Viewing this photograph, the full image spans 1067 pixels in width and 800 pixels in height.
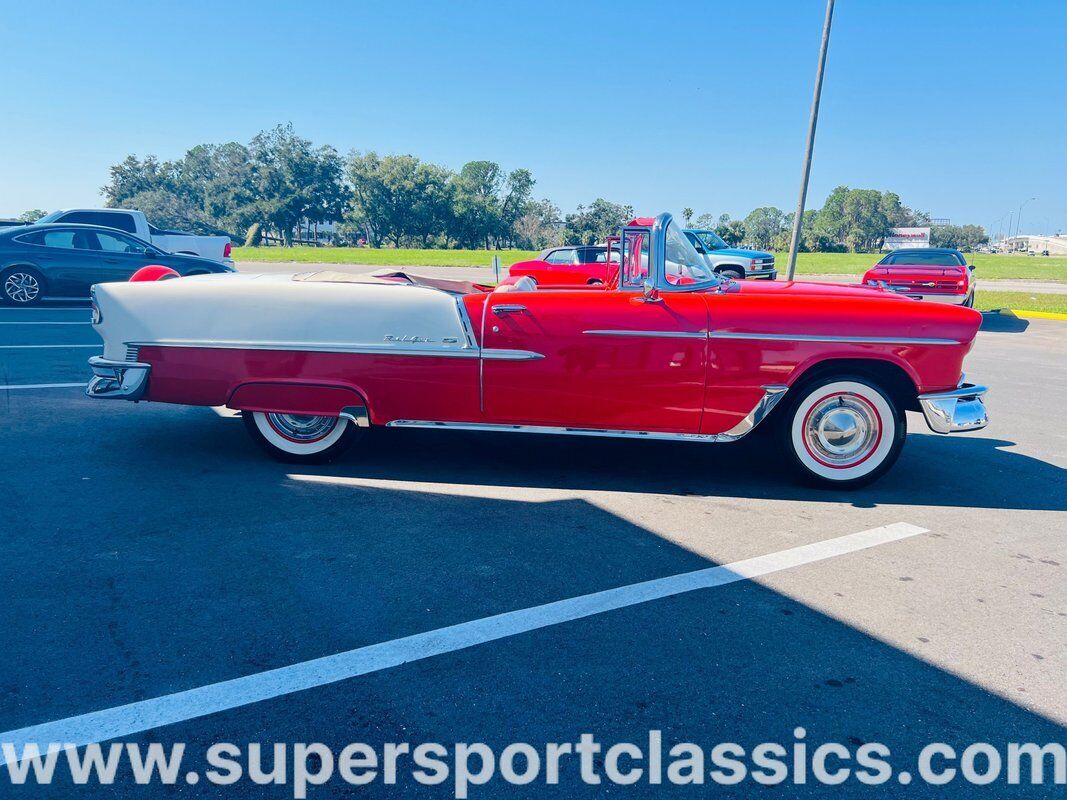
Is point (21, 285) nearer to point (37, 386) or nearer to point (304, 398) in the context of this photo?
point (37, 386)

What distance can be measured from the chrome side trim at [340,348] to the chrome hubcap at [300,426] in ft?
1.58

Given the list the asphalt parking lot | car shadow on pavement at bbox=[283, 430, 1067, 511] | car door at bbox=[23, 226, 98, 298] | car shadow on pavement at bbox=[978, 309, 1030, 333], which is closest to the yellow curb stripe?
car shadow on pavement at bbox=[978, 309, 1030, 333]

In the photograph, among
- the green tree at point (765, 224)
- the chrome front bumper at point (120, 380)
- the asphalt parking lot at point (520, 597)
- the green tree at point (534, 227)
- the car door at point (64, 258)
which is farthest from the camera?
the green tree at point (765, 224)

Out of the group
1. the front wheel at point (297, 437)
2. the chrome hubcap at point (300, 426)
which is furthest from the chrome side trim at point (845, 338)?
the chrome hubcap at point (300, 426)

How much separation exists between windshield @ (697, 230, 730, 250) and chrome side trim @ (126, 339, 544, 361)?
57.7 ft

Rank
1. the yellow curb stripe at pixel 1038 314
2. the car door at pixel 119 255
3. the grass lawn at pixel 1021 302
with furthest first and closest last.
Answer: the grass lawn at pixel 1021 302, the yellow curb stripe at pixel 1038 314, the car door at pixel 119 255

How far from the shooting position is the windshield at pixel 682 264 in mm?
4859

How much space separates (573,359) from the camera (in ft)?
14.9

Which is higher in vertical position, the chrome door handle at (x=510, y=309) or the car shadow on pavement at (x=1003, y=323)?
the chrome door handle at (x=510, y=309)

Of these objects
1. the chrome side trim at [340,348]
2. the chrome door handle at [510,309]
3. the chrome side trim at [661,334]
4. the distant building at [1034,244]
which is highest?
the chrome door handle at [510,309]

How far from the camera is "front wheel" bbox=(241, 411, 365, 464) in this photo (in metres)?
4.91

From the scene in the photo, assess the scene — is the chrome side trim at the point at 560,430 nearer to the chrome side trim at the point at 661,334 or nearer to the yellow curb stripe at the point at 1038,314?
the chrome side trim at the point at 661,334

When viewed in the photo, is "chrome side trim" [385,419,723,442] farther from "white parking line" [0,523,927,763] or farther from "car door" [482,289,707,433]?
"white parking line" [0,523,927,763]

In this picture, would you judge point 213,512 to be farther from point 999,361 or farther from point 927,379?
point 999,361
